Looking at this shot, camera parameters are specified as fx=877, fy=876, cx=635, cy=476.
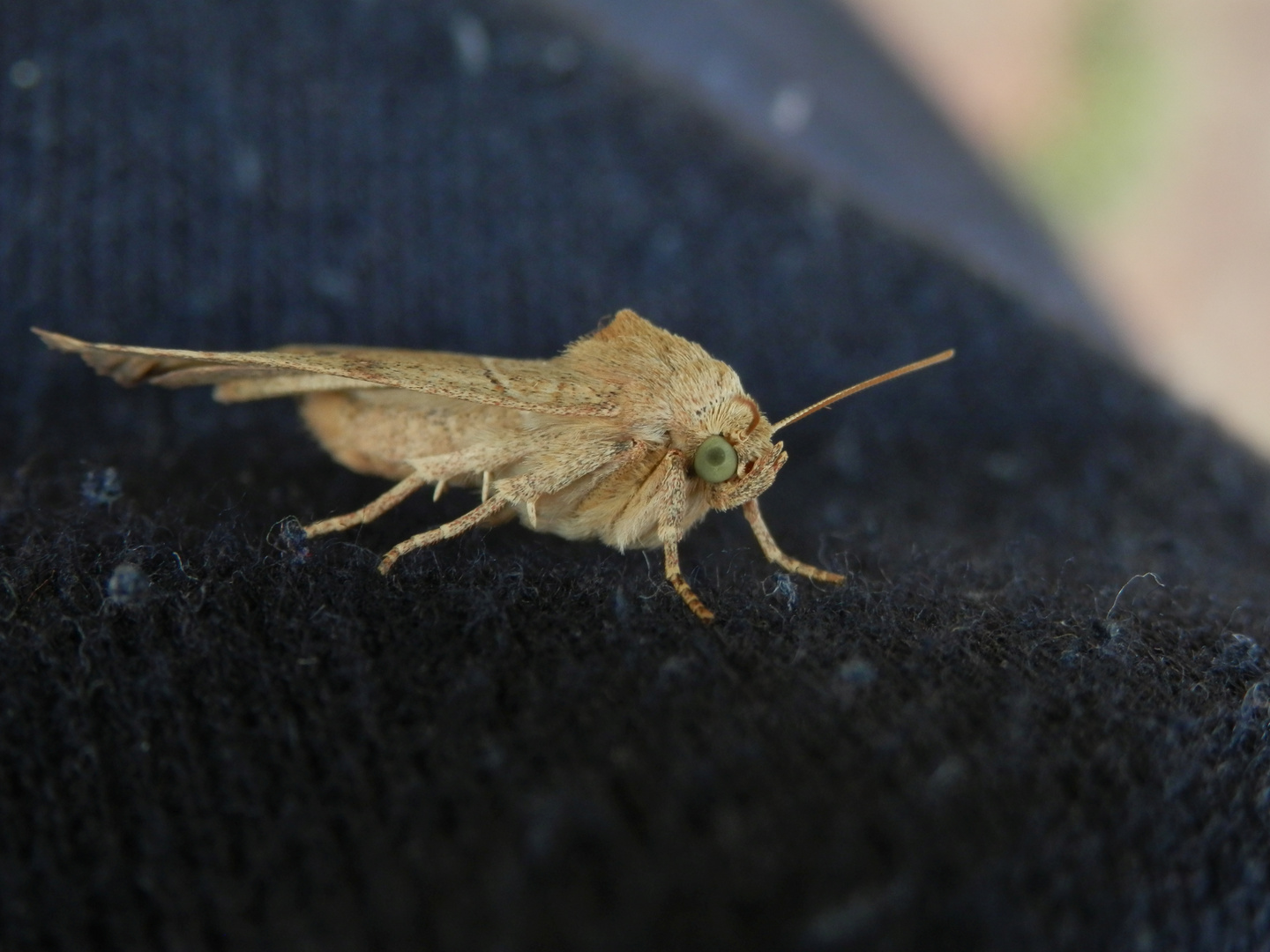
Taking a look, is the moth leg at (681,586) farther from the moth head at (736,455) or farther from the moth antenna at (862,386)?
the moth antenna at (862,386)

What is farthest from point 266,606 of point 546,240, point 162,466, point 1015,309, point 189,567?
point 1015,309

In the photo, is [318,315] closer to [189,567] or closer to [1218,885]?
[189,567]

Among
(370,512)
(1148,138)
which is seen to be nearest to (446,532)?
(370,512)

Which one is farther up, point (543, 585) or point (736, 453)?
point (736, 453)

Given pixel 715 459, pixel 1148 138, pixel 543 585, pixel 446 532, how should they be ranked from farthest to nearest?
pixel 1148 138
pixel 715 459
pixel 446 532
pixel 543 585

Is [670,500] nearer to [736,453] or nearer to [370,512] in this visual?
[736,453]

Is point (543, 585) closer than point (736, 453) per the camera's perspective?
Yes

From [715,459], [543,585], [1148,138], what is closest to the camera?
[543,585]

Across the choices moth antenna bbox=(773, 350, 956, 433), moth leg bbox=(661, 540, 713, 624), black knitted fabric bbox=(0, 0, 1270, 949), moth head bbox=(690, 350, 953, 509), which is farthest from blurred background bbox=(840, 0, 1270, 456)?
moth leg bbox=(661, 540, 713, 624)
